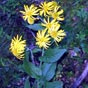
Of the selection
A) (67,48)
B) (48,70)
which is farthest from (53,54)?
(67,48)

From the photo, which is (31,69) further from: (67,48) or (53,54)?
(67,48)

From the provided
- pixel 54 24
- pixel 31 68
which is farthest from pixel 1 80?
pixel 54 24

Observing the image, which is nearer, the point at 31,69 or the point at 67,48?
the point at 31,69

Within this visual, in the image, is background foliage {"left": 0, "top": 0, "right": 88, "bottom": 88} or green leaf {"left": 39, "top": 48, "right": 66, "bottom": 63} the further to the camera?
background foliage {"left": 0, "top": 0, "right": 88, "bottom": 88}

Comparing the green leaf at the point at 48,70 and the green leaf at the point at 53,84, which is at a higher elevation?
the green leaf at the point at 48,70

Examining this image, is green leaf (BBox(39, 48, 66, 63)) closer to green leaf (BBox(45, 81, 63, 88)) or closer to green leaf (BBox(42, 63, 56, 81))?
green leaf (BBox(42, 63, 56, 81))

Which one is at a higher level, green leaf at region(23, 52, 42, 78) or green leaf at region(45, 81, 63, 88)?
green leaf at region(23, 52, 42, 78)

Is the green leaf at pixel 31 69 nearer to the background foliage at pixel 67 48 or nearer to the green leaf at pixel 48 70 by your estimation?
the green leaf at pixel 48 70

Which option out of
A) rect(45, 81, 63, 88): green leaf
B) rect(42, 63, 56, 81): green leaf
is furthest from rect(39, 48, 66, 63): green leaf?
rect(45, 81, 63, 88): green leaf

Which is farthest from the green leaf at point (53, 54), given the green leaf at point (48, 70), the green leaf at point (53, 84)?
the green leaf at point (53, 84)
